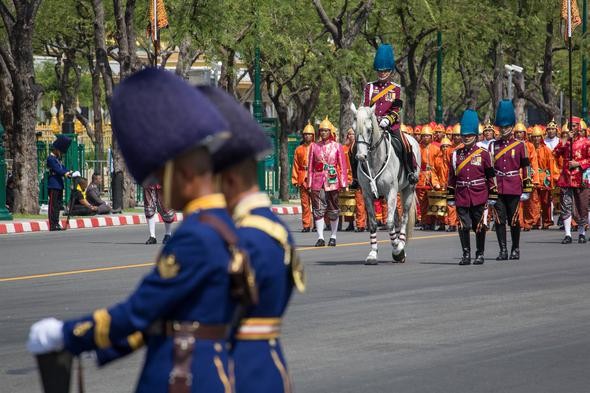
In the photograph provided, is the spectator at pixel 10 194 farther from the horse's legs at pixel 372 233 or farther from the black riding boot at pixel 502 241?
the black riding boot at pixel 502 241

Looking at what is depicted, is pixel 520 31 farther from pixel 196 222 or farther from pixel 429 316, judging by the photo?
pixel 196 222

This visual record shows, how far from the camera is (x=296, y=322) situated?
13.7m

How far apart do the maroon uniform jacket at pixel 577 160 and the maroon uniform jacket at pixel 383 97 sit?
573cm

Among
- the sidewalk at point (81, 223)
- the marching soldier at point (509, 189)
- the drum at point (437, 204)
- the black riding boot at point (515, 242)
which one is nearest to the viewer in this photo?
the black riding boot at point (515, 242)

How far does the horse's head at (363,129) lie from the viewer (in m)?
20.0

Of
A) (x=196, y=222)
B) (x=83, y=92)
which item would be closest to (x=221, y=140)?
(x=196, y=222)

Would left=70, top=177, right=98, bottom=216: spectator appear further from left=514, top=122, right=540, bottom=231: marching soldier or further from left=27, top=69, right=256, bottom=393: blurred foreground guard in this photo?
left=27, top=69, right=256, bottom=393: blurred foreground guard

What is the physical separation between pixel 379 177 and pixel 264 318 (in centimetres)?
1537

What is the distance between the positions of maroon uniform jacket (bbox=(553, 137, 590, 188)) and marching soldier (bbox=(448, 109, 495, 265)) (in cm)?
544

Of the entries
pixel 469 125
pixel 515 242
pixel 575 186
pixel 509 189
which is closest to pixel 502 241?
pixel 515 242

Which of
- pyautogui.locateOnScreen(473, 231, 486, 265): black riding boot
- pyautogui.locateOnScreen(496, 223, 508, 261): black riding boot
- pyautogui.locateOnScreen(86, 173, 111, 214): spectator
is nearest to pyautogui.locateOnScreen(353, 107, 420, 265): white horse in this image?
pyautogui.locateOnScreen(473, 231, 486, 265): black riding boot

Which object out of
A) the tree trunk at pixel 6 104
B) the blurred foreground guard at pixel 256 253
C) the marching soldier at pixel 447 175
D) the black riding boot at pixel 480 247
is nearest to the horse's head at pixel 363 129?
the black riding boot at pixel 480 247

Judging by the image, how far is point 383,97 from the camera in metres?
20.4

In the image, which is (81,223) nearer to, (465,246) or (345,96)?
(345,96)
